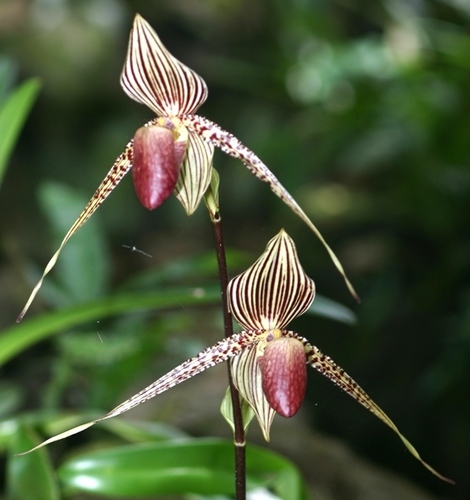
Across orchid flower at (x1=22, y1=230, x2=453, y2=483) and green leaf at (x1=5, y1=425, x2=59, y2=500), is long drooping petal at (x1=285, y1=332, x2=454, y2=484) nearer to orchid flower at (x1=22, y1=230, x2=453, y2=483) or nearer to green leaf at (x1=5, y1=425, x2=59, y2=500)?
orchid flower at (x1=22, y1=230, x2=453, y2=483)

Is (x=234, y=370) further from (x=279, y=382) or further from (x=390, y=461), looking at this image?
(x=390, y=461)

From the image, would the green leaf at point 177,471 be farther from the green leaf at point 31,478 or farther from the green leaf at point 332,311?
the green leaf at point 332,311

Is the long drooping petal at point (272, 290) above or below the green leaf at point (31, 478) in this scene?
above

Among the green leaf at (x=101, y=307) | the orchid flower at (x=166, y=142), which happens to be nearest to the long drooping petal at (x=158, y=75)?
the orchid flower at (x=166, y=142)

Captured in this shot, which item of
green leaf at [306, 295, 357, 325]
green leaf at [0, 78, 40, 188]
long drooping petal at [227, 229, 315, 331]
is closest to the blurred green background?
green leaf at [306, 295, 357, 325]

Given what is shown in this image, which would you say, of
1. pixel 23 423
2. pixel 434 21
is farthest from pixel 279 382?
pixel 434 21

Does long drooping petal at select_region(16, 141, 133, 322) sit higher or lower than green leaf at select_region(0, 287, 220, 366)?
higher

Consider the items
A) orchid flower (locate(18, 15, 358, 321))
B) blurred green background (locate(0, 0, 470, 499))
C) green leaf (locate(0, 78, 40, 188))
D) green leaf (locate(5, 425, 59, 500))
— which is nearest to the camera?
orchid flower (locate(18, 15, 358, 321))
